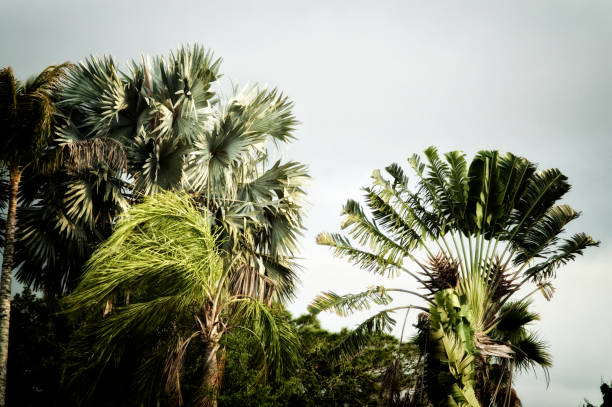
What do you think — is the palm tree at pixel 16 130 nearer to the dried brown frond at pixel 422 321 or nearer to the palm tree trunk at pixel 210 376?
the palm tree trunk at pixel 210 376

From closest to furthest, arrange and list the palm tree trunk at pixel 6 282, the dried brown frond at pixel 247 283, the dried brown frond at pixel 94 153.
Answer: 1. the palm tree trunk at pixel 6 282
2. the dried brown frond at pixel 247 283
3. the dried brown frond at pixel 94 153

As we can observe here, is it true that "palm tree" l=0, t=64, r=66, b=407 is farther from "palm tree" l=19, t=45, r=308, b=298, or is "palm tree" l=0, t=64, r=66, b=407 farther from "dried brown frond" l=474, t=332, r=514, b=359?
"dried brown frond" l=474, t=332, r=514, b=359

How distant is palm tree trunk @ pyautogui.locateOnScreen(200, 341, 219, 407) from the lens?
886 centimetres

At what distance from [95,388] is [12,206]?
4911mm

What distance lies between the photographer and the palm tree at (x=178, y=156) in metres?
13.2

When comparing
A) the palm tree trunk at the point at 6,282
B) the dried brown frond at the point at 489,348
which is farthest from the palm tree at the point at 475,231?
the palm tree trunk at the point at 6,282

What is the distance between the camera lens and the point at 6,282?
448 inches

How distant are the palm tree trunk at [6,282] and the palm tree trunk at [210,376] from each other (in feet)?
14.8

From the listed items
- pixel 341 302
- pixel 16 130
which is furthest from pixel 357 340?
pixel 16 130

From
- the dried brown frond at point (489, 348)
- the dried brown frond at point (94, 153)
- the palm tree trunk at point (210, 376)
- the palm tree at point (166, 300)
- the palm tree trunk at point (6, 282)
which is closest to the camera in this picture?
the palm tree at point (166, 300)

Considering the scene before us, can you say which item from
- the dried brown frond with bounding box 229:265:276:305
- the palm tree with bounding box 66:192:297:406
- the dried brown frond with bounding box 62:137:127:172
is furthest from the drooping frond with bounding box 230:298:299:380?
the dried brown frond with bounding box 62:137:127:172

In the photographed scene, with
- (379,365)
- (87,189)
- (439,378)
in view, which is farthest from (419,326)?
(87,189)

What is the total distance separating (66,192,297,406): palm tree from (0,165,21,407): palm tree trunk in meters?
3.23

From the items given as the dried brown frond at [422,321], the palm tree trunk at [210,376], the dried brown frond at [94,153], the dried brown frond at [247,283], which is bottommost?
the palm tree trunk at [210,376]
